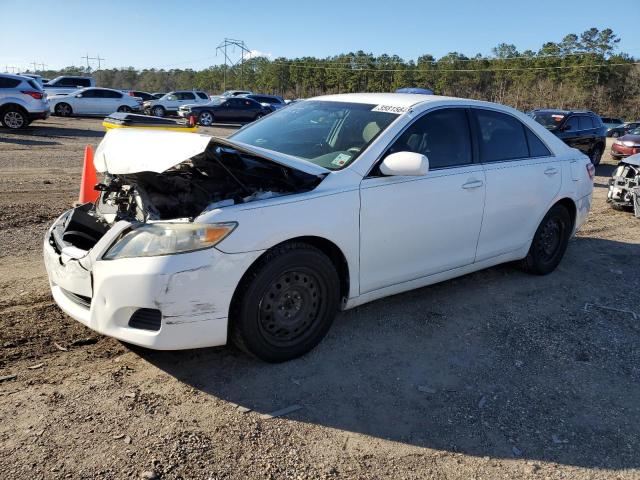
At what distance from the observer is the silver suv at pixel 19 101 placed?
16.3 m

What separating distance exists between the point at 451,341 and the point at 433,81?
76.3m

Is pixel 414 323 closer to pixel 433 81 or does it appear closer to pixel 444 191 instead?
pixel 444 191

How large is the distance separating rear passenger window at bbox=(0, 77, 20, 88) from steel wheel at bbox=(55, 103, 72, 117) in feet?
32.3

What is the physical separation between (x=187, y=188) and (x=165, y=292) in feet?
3.16

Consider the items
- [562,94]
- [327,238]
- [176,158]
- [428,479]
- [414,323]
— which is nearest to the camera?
[428,479]

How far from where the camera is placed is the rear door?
4.40m

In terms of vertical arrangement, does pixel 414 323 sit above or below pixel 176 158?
below

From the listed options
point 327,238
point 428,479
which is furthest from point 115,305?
point 428,479

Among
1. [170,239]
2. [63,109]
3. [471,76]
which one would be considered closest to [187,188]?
[170,239]

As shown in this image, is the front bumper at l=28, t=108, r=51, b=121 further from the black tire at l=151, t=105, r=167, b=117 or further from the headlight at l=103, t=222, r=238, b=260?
the headlight at l=103, t=222, r=238, b=260

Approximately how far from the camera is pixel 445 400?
311cm

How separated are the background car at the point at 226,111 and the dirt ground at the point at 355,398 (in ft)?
75.9

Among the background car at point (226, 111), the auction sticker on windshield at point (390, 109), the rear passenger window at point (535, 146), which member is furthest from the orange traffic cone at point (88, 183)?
the background car at point (226, 111)

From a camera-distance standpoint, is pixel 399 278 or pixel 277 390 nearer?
pixel 277 390
